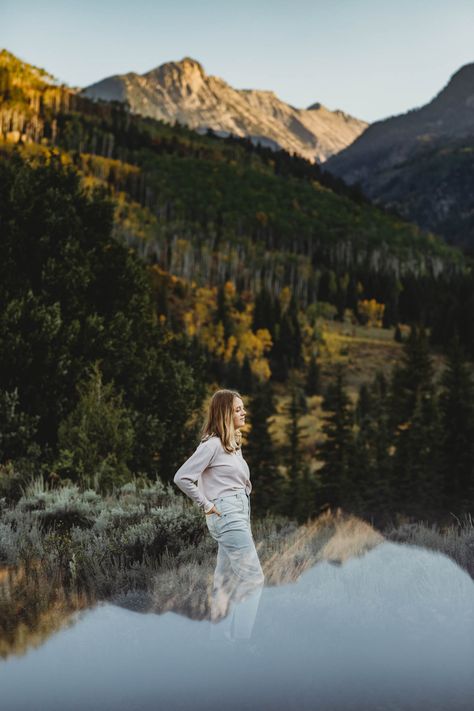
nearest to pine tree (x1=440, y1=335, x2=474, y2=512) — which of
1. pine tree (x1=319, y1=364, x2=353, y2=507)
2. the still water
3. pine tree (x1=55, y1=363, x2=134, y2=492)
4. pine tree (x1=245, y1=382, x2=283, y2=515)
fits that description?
pine tree (x1=319, y1=364, x2=353, y2=507)

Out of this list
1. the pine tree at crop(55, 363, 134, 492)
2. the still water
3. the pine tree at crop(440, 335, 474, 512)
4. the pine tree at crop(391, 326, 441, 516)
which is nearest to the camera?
the still water

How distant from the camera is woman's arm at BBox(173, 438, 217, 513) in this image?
193 inches

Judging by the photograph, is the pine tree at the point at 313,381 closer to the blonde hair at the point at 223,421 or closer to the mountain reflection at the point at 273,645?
the mountain reflection at the point at 273,645

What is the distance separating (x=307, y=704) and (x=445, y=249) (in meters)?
207

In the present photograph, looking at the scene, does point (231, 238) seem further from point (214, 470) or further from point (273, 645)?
point (273, 645)

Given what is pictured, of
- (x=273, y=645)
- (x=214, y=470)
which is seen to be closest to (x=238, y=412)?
(x=214, y=470)

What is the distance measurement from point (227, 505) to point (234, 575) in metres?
0.53

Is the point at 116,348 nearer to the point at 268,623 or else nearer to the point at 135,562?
the point at 135,562

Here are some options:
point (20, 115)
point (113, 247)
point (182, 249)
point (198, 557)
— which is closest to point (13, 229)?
point (113, 247)

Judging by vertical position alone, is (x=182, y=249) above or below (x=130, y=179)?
below

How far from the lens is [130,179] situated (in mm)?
185875

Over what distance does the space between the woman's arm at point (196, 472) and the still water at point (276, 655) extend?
0.83m

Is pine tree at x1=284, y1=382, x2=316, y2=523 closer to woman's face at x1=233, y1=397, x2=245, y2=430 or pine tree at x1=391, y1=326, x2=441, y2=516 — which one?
pine tree at x1=391, y1=326, x2=441, y2=516

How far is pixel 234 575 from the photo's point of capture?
193 inches
